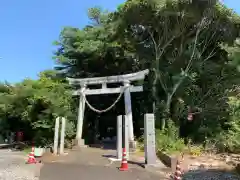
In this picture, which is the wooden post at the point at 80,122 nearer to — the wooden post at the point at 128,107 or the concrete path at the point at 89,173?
the wooden post at the point at 128,107

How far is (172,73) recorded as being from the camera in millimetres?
15281

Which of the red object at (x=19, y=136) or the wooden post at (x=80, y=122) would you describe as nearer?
the wooden post at (x=80, y=122)

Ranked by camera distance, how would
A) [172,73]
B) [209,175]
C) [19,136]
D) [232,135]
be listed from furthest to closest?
[19,136] → [172,73] → [232,135] → [209,175]

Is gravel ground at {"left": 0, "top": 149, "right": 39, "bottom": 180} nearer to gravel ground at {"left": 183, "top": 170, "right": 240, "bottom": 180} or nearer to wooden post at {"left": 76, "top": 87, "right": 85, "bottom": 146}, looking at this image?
gravel ground at {"left": 183, "top": 170, "right": 240, "bottom": 180}

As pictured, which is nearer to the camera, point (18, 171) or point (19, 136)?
point (18, 171)

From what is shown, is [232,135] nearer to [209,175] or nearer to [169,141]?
[169,141]

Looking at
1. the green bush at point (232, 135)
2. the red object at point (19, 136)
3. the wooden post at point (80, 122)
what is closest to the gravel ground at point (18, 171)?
the wooden post at point (80, 122)

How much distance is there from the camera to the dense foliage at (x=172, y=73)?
13.9 m

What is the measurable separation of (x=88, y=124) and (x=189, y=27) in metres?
8.96

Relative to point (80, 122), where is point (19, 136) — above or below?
below

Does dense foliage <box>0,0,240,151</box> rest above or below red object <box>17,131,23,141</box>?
above

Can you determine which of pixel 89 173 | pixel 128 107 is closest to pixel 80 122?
pixel 128 107

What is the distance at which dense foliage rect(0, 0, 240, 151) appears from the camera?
548 inches

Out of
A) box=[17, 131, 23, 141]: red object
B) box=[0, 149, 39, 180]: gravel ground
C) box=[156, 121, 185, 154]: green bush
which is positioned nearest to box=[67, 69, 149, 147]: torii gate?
box=[156, 121, 185, 154]: green bush
